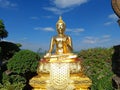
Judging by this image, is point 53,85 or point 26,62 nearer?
point 53,85

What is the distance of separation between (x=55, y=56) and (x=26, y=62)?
13.5ft

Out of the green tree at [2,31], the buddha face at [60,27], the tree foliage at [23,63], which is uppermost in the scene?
the green tree at [2,31]

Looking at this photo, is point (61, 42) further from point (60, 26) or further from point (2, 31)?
point (2, 31)

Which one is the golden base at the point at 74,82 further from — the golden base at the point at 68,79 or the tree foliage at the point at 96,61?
the tree foliage at the point at 96,61

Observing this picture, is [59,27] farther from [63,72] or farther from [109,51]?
[109,51]

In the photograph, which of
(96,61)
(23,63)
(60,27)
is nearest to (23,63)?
(23,63)

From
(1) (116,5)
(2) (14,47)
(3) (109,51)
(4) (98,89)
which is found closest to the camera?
(1) (116,5)

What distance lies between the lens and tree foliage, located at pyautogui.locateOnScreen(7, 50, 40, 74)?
46.2ft

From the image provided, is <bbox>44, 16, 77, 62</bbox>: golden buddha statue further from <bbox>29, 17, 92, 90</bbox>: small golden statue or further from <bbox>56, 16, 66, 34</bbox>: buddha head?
<bbox>29, 17, 92, 90</bbox>: small golden statue

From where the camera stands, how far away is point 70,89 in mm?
9789

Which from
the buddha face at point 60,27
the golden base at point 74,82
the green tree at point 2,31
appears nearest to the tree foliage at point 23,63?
the green tree at point 2,31

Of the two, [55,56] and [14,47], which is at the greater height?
[14,47]

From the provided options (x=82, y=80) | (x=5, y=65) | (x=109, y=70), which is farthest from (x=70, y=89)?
(x=5, y=65)

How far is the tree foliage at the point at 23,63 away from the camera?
555 inches
